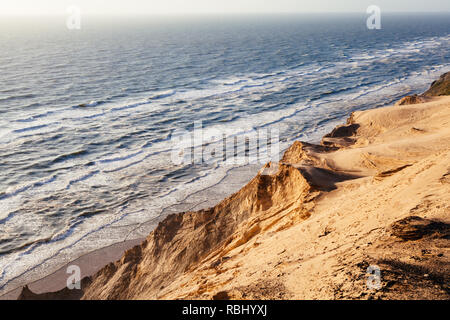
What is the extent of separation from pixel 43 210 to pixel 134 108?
1688 cm

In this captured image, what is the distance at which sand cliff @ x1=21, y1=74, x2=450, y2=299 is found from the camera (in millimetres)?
5844

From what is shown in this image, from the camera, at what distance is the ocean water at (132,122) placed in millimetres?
16188

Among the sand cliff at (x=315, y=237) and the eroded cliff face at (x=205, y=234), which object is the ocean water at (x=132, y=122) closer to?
the eroded cliff face at (x=205, y=234)

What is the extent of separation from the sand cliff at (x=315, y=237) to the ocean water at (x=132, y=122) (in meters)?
4.72

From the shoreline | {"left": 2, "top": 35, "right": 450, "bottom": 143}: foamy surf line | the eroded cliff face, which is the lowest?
the shoreline

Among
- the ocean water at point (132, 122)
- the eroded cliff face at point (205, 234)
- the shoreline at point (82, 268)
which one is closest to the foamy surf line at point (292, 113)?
the ocean water at point (132, 122)

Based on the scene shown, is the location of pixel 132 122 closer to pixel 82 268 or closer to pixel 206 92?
pixel 206 92

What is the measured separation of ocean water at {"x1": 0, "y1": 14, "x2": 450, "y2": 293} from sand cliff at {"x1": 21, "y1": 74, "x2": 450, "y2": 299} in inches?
186

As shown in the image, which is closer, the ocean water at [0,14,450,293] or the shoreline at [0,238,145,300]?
the shoreline at [0,238,145,300]

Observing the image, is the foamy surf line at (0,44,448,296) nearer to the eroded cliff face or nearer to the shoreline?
the shoreline

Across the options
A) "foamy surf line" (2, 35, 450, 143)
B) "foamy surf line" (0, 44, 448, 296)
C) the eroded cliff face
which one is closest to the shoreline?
"foamy surf line" (0, 44, 448, 296)

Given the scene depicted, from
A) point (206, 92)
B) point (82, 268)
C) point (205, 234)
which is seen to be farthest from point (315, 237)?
point (206, 92)

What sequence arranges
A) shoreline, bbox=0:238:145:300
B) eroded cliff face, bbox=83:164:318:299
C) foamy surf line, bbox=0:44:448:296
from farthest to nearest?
1. foamy surf line, bbox=0:44:448:296
2. shoreline, bbox=0:238:145:300
3. eroded cliff face, bbox=83:164:318:299

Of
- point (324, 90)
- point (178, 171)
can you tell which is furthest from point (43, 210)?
point (324, 90)
